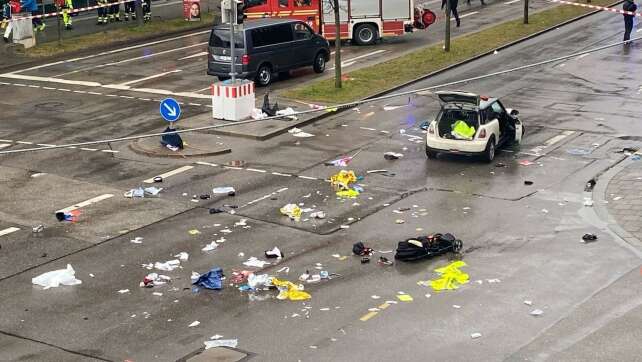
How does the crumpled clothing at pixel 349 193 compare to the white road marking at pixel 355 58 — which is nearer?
the crumpled clothing at pixel 349 193

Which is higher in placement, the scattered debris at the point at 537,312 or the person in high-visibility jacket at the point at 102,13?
the person in high-visibility jacket at the point at 102,13

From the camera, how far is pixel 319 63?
3553 cm

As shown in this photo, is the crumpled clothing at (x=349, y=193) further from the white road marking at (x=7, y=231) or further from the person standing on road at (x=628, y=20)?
the person standing on road at (x=628, y=20)

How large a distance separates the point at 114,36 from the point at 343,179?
22.1 m

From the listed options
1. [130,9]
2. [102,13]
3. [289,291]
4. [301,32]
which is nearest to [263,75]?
[301,32]

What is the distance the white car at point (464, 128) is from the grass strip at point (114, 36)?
62.7 feet

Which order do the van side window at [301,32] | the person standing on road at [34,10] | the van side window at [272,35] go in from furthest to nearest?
the person standing on road at [34,10], the van side window at [301,32], the van side window at [272,35]

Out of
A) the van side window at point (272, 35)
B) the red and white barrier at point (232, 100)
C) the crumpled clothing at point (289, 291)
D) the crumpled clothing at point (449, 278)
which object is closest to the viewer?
the crumpled clothing at point (289, 291)

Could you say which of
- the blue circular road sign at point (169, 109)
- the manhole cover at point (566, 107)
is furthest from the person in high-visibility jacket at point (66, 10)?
the manhole cover at point (566, 107)

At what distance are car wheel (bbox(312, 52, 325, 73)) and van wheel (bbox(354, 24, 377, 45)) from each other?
5.62m

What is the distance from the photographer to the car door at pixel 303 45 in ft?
113

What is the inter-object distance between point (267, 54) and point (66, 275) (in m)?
17.2

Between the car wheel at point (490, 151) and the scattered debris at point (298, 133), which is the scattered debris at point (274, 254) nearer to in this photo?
the car wheel at point (490, 151)

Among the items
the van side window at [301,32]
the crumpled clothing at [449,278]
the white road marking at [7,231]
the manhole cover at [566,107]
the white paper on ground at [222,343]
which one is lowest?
the crumpled clothing at [449,278]
